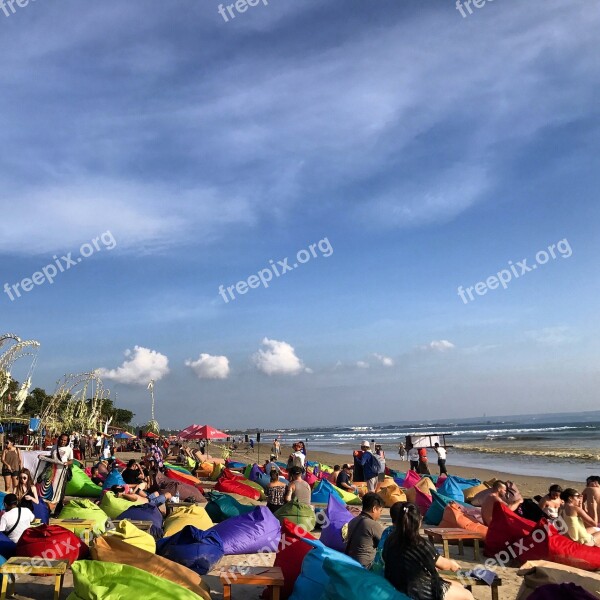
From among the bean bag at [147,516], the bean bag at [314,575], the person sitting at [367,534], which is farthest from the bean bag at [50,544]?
the person sitting at [367,534]

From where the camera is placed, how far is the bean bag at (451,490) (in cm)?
1171

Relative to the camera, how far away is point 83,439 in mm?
23797

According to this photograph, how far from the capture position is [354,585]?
166 inches

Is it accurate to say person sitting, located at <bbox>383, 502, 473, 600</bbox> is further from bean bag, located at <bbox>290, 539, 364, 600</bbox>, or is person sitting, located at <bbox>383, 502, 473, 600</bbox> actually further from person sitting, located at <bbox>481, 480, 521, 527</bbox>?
person sitting, located at <bbox>481, 480, 521, 527</bbox>

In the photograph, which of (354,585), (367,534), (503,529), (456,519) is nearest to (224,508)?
(456,519)

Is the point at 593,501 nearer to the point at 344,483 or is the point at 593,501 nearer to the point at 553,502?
the point at 553,502

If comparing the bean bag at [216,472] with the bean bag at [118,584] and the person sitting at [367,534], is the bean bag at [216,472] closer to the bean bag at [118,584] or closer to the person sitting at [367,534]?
the person sitting at [367,534]

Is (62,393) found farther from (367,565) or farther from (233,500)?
(367,565)

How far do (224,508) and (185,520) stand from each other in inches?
52.5

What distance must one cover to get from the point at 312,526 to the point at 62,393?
62.0ft

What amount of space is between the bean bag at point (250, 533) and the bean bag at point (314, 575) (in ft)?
7.95

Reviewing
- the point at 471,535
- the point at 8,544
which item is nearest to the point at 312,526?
the point at 471,535

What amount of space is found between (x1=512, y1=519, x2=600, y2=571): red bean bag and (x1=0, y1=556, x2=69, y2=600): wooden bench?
4.97 meters

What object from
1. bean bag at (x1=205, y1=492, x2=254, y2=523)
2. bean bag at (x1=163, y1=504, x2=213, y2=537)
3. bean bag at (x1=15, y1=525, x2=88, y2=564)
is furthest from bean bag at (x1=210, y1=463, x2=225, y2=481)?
bean bag at (x1=15, y1=525, x2=88, y2=564)
